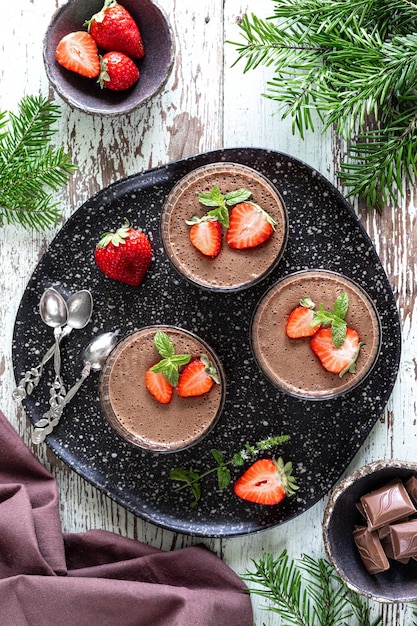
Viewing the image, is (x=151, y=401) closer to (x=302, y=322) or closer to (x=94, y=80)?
(x=302, y=322)

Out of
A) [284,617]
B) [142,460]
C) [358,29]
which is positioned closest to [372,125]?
[358,29]

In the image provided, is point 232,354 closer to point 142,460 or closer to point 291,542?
point 142,460

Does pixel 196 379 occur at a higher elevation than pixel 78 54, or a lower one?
lower

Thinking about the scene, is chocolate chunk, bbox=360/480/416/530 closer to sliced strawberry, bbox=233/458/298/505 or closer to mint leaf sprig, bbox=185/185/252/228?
sliced strawberry, bbox=233/458/298/505

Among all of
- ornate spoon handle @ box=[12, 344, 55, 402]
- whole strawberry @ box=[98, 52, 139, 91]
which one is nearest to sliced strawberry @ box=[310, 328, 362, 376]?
ornate spoon handle @ box=[12, 344, 55, 402]

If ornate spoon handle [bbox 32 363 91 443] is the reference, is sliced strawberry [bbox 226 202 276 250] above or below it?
above

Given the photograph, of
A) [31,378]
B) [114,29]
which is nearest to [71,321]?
[31,378]

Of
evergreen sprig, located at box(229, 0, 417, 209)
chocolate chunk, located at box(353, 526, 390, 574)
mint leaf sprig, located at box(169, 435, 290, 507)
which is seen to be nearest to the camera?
evergreen sprig, located at box(229, 0, 417, 209)
